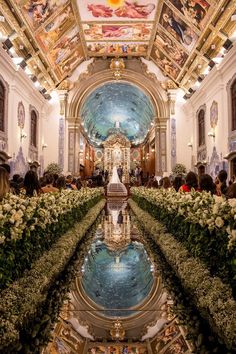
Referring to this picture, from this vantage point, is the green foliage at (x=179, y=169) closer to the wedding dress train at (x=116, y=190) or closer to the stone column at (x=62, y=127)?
the wedding dress train at (x=116, y=190)

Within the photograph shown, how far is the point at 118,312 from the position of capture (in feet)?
14.2

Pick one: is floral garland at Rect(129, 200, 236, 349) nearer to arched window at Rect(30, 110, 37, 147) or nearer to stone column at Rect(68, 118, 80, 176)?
arched window at Rect(30, 110, 37, 147)

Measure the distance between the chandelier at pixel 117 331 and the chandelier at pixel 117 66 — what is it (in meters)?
23.8

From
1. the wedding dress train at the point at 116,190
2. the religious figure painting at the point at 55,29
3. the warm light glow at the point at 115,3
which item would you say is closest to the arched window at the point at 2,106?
the religious figure painting at the point at 55,29

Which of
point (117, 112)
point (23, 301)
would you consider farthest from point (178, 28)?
point (117, 112)

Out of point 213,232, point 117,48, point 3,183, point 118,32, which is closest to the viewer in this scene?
point 213,232

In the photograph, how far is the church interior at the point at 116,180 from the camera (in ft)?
12.0

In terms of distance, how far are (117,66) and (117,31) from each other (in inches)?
150

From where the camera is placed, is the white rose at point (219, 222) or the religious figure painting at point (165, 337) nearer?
the religious figure painting at point (165, 337)

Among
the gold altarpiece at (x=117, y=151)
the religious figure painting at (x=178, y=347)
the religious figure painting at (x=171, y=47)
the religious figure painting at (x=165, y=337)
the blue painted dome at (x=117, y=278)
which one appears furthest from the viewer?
the gold altarpiece at (x=117, y=151)

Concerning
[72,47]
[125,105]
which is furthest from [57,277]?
[125,105]

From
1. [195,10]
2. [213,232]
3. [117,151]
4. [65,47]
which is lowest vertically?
[213,232]

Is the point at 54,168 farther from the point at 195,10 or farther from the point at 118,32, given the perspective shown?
the point at 195,10

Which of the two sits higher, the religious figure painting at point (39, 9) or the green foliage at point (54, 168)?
the religious figure painting at point (39, 9)
